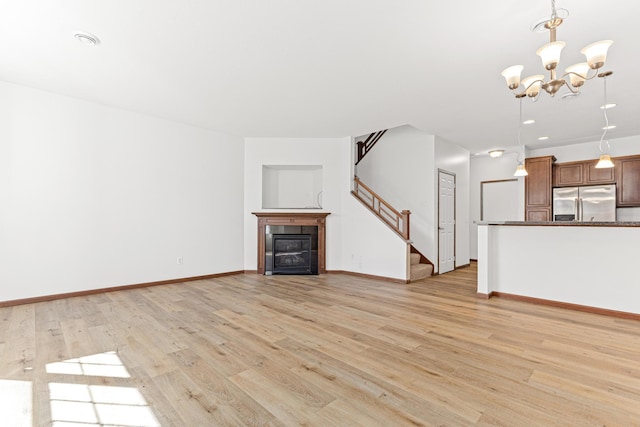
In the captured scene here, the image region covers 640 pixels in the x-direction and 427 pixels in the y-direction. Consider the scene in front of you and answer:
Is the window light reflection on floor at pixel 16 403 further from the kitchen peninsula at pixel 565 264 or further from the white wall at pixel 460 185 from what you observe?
the white wall at pixel 460 185

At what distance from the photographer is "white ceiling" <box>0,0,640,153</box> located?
7.73ft

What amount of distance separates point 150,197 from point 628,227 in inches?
262

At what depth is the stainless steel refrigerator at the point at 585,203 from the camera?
19.0 ft

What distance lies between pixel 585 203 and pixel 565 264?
10.8 feet

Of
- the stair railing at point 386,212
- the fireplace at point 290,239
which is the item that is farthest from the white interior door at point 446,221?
the fireplace at point 290,239

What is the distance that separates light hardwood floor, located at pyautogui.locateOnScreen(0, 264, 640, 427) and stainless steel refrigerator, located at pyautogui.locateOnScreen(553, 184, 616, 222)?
11.6 feet

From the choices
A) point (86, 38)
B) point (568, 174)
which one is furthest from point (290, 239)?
point (568, 174)

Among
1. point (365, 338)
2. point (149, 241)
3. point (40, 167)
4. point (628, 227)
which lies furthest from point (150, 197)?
point (628, 227)

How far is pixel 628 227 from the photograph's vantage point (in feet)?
11.1

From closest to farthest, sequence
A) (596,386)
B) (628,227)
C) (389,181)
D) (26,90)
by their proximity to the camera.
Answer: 1. (596,386)
2. (628,227)
3. (26,90)
4. (389,181)

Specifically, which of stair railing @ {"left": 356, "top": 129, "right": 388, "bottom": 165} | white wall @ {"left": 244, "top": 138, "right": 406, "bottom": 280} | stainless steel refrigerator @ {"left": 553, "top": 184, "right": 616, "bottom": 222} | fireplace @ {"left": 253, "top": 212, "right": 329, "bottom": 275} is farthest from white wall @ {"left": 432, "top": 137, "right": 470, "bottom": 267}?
fireplace @ {"left": 253, "top": 212, "right": 329, "bottom": 275}

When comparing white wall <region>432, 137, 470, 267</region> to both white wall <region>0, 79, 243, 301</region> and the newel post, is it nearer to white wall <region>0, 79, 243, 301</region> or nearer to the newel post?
the newel post

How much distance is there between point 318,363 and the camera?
231 cm

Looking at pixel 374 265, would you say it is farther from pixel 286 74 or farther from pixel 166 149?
pixel 166 149
